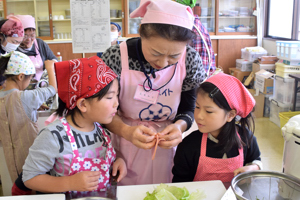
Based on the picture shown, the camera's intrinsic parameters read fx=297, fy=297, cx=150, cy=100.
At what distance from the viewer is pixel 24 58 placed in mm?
2232

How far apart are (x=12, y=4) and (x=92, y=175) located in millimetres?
6418

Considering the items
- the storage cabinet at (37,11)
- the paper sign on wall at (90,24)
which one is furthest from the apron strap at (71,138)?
the storage cabinet at (37,11)

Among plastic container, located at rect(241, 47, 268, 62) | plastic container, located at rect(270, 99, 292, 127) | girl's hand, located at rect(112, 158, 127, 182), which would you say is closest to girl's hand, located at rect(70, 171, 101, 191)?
girl's hand, located at rect(112, 158, 127, 182)

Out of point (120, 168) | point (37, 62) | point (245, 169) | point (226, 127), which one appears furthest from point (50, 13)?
point (245, 169)

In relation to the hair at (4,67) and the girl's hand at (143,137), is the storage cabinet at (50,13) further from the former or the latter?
the girl's hand at (143,137)

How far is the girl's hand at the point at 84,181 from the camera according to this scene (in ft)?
3.82

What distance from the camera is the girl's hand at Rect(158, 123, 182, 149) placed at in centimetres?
127

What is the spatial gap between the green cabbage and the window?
4978 mm

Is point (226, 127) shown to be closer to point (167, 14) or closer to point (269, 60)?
point (167, 14)

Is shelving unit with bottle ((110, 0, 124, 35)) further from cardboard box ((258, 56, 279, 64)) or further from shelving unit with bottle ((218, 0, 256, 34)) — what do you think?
cardboard box ((258, 56, 279, 64))

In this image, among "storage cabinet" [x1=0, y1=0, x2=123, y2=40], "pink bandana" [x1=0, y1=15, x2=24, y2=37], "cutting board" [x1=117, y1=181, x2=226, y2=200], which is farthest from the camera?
"storage cabinet" [x1=0, y1=0, x2=123, y2=40]

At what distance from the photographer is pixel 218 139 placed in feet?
4.76

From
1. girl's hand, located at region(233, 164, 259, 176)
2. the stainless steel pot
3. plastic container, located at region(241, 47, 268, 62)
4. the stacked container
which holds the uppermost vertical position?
plastic container, located at region(241, 47, 268, 62)

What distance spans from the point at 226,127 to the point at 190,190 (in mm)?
450
